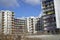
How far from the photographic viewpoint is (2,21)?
53531 mm

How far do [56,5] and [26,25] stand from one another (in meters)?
36.5

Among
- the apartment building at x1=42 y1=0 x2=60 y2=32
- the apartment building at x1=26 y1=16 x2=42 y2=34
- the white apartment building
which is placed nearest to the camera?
the apartment building at x1=42 y1=0 x2=60 y2=32

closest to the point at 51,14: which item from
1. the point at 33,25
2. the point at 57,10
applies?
the point at 57,10

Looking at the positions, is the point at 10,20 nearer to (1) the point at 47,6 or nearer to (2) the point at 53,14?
(1) the point at 47,6

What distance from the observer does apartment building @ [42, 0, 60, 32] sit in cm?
3146

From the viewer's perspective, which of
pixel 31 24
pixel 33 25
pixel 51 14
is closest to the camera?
pixel 51 14

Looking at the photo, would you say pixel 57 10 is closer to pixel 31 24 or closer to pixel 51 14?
pixel 51 14

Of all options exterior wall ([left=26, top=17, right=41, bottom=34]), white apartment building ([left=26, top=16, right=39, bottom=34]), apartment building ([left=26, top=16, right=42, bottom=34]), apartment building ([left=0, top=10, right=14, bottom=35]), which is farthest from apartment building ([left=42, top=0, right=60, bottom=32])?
white apartment building ([left=26, top=16, right=39, bottom=34])

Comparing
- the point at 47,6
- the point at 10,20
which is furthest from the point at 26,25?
the point at 47,6

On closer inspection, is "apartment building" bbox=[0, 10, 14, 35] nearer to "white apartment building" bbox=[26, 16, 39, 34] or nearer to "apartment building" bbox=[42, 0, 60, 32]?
"white apartment building" bbox=[26, 16, 39, 34]

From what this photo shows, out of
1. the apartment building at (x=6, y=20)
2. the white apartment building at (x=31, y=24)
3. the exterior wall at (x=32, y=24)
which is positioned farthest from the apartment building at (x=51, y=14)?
the white apartment building at (x=31, y=24)

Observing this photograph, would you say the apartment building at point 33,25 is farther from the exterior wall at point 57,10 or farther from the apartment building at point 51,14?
the exterior wall at point 57,10

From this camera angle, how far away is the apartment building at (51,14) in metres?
31.5

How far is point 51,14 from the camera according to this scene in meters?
33.4
